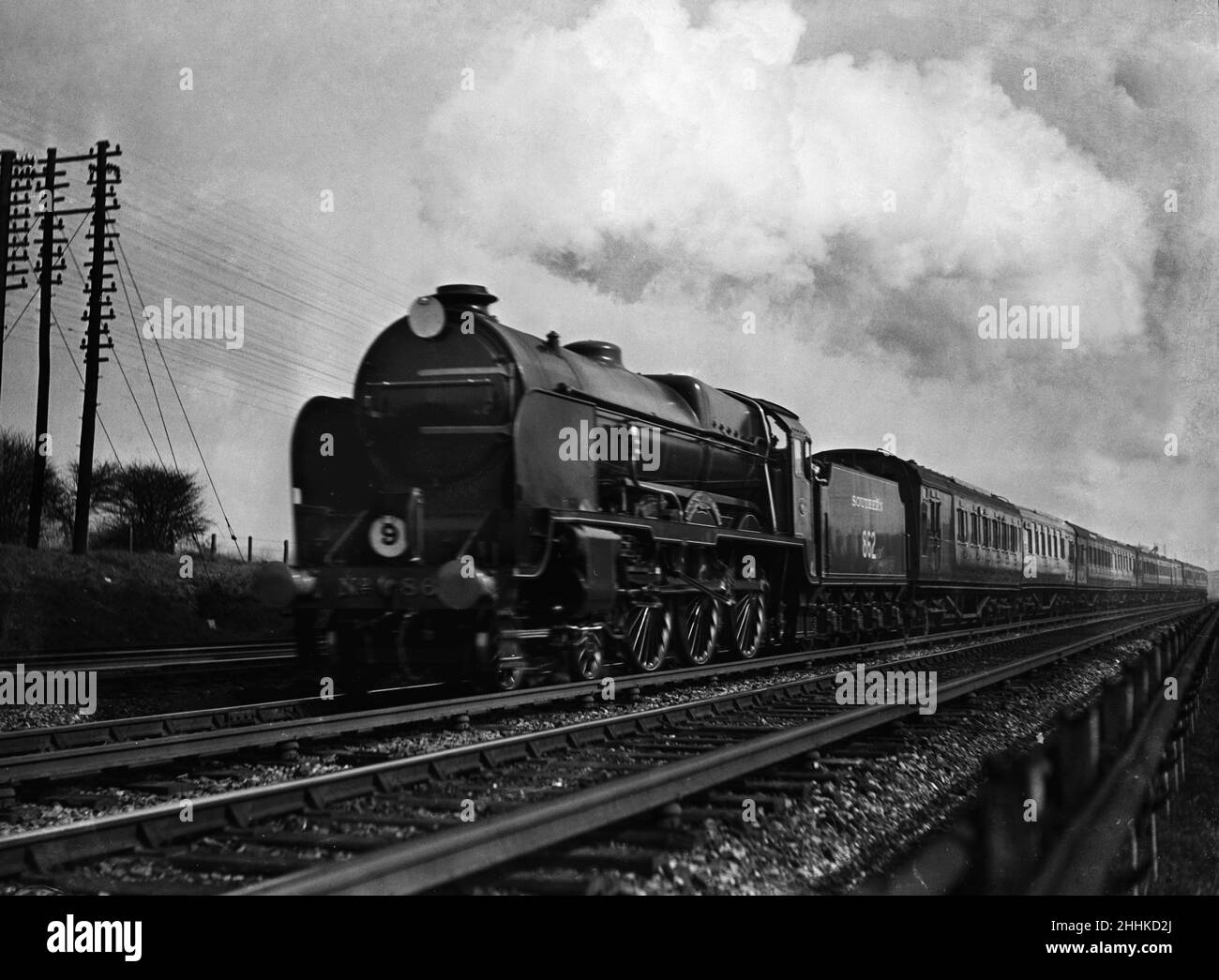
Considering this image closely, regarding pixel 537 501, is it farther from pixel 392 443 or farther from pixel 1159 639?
pixel 1159 639

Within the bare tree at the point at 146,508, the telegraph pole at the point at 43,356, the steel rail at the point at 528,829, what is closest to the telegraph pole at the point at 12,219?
the telegraph pole at the point at 43,356

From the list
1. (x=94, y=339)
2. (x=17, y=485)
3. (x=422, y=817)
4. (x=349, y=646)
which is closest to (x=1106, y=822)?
(x=422, y=817)

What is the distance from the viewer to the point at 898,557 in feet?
53.0

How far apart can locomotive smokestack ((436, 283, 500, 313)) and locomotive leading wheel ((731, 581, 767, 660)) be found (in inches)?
179

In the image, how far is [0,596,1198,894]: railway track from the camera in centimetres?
326

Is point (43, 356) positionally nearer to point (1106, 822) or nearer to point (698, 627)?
point (698, 627)

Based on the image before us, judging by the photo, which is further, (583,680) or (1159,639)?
(1159,639)

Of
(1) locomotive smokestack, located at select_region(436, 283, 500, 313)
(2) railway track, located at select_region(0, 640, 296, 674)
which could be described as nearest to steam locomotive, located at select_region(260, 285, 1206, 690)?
(1) locomotive smokestack, located at select_region(436, 283, 500, 313)

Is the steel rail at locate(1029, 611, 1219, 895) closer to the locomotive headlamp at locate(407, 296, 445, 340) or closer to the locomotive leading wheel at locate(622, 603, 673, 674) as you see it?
the locomotive leading wheel at locate(622, 603, 673, 674)

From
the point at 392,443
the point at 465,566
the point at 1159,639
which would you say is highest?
the point at 392,443

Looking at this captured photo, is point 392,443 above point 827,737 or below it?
above

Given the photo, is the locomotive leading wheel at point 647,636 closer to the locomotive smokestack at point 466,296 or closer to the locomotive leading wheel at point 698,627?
the locomotive leading wheel at point 698,627
